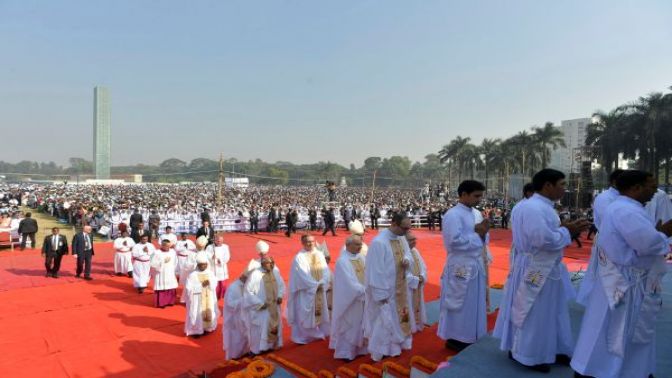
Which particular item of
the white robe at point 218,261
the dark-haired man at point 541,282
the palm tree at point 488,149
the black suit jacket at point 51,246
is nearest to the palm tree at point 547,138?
the palm tree at point 488,149

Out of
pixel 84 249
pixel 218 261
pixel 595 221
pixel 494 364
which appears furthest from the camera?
pixel 84 249

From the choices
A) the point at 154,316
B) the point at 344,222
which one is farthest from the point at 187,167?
the point at 154,316

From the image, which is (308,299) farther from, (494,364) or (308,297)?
(494,364)

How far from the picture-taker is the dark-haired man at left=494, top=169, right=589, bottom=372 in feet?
11.5

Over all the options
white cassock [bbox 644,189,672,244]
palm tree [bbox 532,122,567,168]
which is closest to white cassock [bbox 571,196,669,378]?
white cassock [bbox 644,189,672,244]

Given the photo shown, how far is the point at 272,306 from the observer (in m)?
6.25

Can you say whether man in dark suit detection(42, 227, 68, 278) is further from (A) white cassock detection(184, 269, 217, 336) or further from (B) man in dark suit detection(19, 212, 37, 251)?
(A) white cassock detection(184, 269, 217, 336)

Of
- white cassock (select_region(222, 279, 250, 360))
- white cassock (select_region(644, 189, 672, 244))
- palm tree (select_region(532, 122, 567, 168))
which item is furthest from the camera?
palm tree (select_region(532, 122, 567, 168))

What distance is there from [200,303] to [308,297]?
7.45ft

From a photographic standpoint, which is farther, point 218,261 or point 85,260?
point 85,260

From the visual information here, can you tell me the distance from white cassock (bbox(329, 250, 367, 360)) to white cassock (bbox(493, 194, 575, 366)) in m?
2.00

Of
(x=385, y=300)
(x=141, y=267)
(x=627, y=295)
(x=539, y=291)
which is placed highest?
(x=627, y=295)

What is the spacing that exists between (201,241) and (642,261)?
297 inches

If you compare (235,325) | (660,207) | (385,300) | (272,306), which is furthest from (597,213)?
(235,325)
